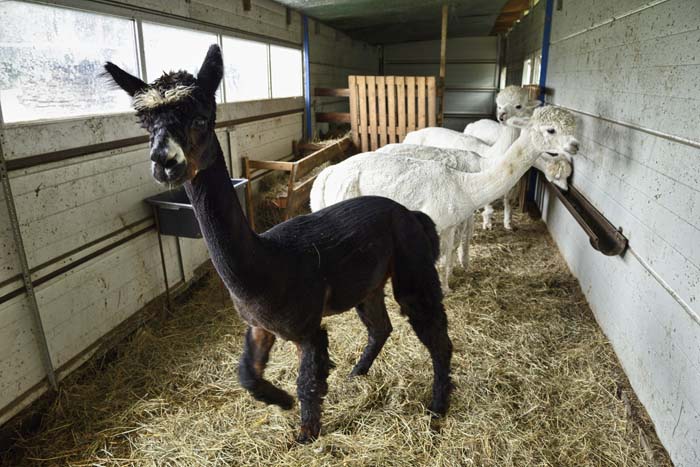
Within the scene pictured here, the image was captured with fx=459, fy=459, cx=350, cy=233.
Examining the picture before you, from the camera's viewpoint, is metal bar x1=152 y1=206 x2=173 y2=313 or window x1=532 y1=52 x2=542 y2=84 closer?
metal bar x1=152 y1=206 x2=173 y2=313

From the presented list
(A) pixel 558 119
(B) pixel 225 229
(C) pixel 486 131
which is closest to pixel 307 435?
(B) pixel 225 229

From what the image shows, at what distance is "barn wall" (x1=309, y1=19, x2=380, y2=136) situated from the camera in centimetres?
906

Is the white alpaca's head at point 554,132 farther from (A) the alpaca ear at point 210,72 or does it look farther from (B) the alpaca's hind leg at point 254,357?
(A) the alpaca ear at point 210,72

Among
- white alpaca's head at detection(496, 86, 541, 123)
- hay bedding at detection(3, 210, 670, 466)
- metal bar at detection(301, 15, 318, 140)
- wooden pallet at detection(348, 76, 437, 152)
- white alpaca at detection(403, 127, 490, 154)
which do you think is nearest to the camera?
hay bedding at detection(3, 210, 670, 466)

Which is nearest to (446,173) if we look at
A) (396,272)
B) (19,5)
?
(396,272)

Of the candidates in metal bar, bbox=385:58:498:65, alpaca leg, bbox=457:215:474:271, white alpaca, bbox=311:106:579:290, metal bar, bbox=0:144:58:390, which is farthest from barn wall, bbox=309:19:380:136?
metal bar, bbox=0:144:58:390

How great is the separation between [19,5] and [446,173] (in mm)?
3396

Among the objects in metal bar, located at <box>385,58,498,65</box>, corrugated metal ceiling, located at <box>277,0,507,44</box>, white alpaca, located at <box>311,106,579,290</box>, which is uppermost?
corrugated metal ceiling, located at <box>277,0,507,44</box>

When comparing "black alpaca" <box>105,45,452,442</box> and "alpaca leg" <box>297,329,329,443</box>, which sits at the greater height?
"black alpaca" <box>105,45,452,442</box>

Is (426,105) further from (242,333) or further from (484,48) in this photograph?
(484,48)

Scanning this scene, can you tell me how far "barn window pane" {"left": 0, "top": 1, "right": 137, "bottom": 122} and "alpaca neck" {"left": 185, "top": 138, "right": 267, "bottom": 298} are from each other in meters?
1.88

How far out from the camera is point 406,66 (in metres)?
15.3

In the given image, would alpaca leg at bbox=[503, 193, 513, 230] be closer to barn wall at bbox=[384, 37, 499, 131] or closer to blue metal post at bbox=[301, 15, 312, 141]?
blue metal post at bbox=[301, 15, 312, 141]

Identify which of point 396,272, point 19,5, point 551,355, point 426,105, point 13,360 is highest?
point 19,5
